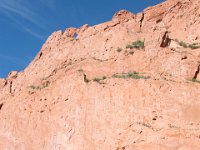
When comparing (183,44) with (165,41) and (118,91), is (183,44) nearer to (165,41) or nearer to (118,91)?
(165,41)

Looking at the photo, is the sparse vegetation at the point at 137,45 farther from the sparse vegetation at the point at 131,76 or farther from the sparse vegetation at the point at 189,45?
the sparse vegetation at the point at 131,76

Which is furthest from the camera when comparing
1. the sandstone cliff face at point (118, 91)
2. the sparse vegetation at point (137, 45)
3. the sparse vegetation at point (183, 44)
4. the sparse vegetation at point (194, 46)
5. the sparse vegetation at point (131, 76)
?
the sparse vegetation at point (183, 44)

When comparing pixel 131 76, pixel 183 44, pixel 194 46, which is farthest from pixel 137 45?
pixel 131 76

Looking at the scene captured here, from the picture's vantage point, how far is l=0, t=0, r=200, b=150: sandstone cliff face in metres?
24.2

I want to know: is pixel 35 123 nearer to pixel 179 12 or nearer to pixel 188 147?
pixel 188 147

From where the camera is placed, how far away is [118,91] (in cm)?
2645

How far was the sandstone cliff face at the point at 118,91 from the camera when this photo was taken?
2423cm

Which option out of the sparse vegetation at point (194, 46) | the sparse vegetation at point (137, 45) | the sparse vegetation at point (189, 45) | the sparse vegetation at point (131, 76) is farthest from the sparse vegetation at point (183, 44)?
the sparse vegetation at point (131, 76)

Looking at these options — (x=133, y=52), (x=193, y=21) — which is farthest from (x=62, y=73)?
(x=193, y=21)

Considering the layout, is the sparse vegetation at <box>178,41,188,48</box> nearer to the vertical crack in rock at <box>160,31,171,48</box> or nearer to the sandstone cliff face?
the sandstone cliff face

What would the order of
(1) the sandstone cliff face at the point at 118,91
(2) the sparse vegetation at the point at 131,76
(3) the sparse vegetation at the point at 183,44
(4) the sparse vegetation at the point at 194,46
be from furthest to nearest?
(3) the sparse vegetation at the point at 183,44 < (4) the sparse vegetation at the point at 194,46 < (2) the sparse vegetation at the point at 131,76 < (1) the sandstone cliff face at the point at 118,91

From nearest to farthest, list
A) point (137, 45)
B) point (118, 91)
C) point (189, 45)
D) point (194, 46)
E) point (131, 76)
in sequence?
point (118, 91), point (131, 76), point (137, 45), point (194, 46), point (189, 45)

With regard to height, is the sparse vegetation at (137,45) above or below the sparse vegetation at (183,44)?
below

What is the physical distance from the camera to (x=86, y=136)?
1005 inches
